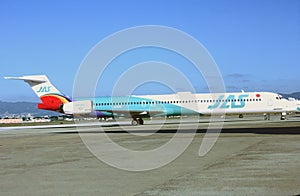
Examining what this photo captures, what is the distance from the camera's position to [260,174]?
33.5ft

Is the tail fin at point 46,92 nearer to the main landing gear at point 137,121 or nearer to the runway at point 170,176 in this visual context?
the main landing gear at point 137,121

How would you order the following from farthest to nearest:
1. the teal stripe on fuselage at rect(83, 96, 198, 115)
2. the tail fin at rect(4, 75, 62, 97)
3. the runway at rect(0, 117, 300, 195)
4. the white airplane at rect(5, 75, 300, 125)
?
the tail fin at rect(4, 75, 62, 97) → the teal stripe on fuselage at rect(83, 96, 198, 115) → the white airplane at rect(5, 75, 300, 125) → the runway at rect(0, 117, 300, 195)

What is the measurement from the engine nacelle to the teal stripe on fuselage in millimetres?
747

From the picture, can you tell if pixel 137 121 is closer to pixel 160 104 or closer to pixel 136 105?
pixel 136 105

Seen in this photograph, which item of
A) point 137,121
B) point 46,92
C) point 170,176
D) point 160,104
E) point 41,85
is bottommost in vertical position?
point 170,176

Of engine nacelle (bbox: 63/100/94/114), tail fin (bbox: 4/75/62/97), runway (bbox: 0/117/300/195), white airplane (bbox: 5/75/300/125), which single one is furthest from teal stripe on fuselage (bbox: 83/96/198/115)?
runway (bbox: 0/117/300/195)

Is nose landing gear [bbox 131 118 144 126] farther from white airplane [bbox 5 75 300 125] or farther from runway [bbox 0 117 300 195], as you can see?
runway [bbox 0 117 300 195]

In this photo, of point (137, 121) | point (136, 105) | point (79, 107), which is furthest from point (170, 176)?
point (79, 107)

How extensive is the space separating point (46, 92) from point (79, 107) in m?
4.36

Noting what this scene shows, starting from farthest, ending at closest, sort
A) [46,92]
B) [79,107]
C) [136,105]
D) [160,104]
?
1. [79,107]
2. [46,92]
3. [136,105]
4. [160,104]

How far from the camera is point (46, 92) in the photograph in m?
56.8

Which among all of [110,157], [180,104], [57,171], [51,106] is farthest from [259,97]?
[57,171]

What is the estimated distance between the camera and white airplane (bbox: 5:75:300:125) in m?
51.4

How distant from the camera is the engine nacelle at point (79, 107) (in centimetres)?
5653
